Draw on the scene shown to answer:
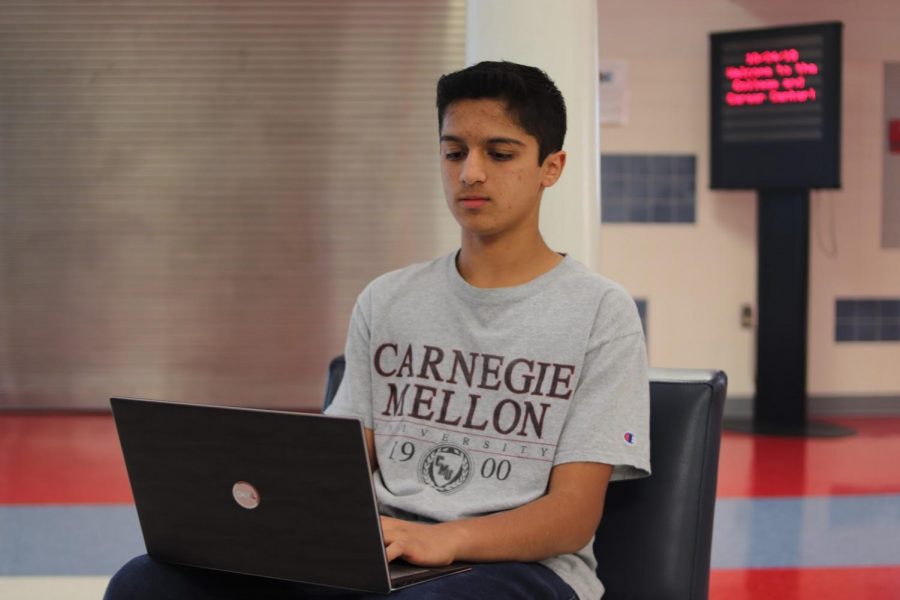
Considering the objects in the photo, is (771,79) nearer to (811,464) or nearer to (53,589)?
(811,464)

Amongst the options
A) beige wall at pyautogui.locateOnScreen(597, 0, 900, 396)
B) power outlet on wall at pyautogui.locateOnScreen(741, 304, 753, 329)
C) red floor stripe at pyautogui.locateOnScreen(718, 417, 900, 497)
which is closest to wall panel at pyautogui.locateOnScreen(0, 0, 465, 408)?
beige wall at pyautogui.locateOnScreen(597, 0, 900, 396)

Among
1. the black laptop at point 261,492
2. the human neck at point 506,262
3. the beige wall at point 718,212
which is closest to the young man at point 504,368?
the human neck at point 506,262

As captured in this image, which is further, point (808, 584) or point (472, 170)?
point (808, 584)

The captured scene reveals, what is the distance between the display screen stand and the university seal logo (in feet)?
14.6

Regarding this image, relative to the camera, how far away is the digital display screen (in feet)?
18.2

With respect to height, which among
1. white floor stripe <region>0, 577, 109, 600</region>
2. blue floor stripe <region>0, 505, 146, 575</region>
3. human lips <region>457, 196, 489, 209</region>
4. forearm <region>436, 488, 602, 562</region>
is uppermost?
human lips <region>457, 196, 489, 209</region>

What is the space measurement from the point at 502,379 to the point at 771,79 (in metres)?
4.57

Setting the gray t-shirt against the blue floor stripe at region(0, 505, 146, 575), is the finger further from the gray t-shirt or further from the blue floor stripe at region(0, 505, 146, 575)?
the blue floor stripe at region(0, 505, 146, 575)

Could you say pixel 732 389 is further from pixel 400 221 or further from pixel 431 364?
pixel 431 364

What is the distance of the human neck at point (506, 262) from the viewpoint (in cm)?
160

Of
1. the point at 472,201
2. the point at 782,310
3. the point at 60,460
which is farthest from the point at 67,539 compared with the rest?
the point at 782,310

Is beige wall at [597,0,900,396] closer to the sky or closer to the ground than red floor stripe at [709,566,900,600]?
closer to the sky

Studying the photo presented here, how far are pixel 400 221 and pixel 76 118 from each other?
1869 mm

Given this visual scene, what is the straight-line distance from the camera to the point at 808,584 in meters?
3.18
